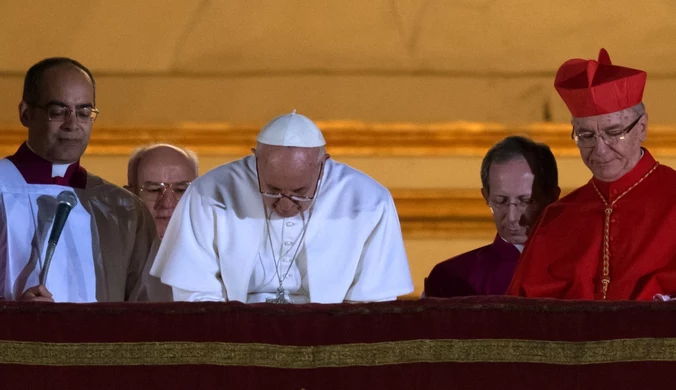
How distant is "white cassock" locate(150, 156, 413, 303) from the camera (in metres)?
4.12

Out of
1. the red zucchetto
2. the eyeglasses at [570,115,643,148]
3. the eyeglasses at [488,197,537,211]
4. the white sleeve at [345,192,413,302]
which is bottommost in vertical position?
the white sleeve at [345,192,413,302]

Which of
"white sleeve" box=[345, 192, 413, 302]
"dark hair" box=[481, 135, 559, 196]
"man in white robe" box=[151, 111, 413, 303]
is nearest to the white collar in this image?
"man in white robe" box=[151, 111, 413, 303]

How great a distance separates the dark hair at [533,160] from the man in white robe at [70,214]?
1.08 m

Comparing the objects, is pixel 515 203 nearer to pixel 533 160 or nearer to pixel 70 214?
pixel 533 160

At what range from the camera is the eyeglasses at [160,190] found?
16.5 ft

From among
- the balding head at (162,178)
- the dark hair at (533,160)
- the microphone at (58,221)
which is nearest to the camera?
the microphone at (58,221)

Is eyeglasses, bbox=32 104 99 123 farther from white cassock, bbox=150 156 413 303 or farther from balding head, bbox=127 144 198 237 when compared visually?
balding head, bbox=127 144 198 237

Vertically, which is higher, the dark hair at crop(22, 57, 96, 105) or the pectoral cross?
the dark hair at crop(22, 57, 96, 105)

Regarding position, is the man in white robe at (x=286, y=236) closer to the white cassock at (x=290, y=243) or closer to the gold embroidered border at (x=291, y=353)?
the white cassock at (x=290, y=243)

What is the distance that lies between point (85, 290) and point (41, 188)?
34 centimetres

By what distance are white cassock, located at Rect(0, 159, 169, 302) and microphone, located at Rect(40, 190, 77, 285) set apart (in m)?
0.23

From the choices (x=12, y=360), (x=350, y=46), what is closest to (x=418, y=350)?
(x=12, y=360)

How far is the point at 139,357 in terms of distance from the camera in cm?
333

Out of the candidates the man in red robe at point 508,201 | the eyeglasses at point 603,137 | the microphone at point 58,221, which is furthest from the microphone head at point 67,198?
the eyeglasses at point 603,137
